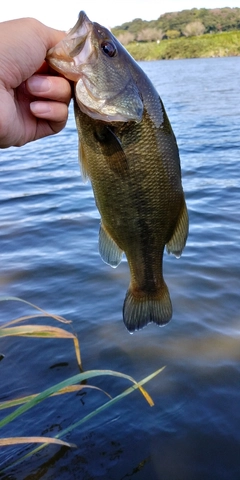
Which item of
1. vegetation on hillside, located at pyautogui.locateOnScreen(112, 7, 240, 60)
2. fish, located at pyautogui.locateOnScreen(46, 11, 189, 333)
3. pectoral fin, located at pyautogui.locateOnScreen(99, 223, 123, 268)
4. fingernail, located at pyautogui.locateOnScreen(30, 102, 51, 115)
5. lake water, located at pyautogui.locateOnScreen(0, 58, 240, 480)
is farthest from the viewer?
vegetation on hillside, located at pyautogui.locateOnScreen(112, 7, 240, 60)

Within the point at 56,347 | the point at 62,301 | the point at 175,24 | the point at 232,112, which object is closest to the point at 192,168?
the point at 62,301

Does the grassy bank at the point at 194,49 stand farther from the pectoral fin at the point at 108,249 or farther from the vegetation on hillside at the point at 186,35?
the pectoral fin at the point at 108,249

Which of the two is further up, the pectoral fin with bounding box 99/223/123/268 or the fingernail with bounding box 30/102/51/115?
the fingernail with bounding box 30/102/51/115

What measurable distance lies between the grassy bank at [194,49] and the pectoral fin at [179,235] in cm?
7741

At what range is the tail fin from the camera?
2854mm

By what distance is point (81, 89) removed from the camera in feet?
7.10

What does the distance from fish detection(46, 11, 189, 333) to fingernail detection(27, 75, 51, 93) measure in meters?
0.08

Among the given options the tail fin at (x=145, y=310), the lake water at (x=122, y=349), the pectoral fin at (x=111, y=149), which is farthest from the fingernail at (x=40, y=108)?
the lake water at (x=122, y=349)

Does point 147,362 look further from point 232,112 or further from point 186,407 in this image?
point 232,112

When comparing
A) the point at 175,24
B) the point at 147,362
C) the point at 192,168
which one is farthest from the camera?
the point at 175,24

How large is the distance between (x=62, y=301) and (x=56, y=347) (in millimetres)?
938

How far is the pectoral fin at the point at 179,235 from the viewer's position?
2479 mm

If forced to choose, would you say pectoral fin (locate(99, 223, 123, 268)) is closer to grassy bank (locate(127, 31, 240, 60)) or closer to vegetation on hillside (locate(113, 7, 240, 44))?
grassy bank (locate(127, 31, 240, 60))

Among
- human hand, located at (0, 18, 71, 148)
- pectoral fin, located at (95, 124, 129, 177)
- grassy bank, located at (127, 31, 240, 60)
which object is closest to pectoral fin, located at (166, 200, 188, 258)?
pectoral fin, located at (95, 124, 129, 177)
